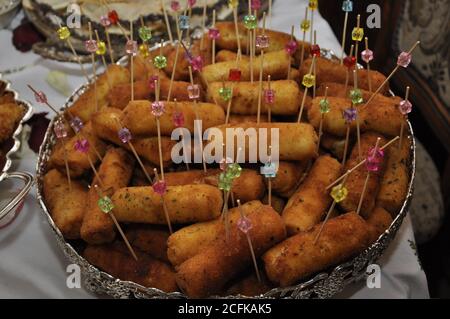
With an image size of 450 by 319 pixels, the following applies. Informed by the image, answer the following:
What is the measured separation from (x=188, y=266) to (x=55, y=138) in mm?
517

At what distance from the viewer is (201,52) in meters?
1.44

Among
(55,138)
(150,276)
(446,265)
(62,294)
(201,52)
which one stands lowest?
(446,265)

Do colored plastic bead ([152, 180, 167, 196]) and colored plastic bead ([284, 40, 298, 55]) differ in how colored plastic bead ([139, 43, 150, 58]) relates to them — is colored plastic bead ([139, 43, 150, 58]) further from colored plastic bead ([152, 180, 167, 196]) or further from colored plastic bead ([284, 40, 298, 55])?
colored plastic bead ([152, 180, 167, 196])

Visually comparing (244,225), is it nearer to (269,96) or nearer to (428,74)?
(269,96)

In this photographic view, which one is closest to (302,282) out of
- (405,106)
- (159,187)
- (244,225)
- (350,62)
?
(244,225)

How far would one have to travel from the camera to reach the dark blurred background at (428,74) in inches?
70.3

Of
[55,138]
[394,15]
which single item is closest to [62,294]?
[55,138]

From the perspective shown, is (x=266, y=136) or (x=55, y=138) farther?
(x=55, y=138)

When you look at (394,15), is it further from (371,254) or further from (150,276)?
(150,276)

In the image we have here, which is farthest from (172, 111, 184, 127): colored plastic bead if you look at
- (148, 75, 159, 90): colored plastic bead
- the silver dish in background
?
the silver dish in background

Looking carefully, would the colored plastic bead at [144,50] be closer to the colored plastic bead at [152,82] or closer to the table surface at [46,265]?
the colored plastic bead at [152,82]

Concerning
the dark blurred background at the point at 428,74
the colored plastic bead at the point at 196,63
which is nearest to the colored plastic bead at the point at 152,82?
the colored plastic bead at the point at 196,63

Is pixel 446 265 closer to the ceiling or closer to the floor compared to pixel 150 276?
closer to the floor

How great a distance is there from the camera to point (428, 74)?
186cm
